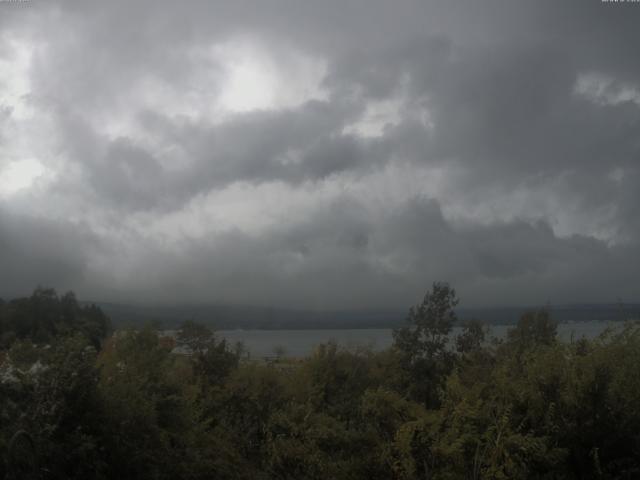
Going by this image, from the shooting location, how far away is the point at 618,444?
12008 millimetres

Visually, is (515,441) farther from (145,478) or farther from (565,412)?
(145,478)

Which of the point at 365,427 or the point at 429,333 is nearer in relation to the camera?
the point at 365,427

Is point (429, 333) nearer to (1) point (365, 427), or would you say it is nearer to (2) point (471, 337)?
(2) point (471, 337)

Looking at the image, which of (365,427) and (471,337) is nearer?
(365,427)

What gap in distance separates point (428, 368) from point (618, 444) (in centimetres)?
1918

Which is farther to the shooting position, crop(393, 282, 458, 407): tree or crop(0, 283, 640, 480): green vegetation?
crop(393, 282, 458, 407): tree

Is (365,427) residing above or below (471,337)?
below

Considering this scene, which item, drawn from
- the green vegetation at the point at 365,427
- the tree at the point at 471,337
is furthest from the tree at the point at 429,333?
the green vegetation at the point at 365,427

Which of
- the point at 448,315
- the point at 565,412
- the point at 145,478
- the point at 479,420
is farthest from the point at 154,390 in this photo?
the point at 448,315

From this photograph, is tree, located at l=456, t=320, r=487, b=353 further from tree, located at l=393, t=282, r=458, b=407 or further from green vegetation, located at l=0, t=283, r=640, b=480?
green vegetation, located at l=0, t=283, r=640, b=480

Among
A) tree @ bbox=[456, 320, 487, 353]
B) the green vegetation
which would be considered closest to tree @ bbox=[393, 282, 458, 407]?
tree @ bbox=[456, 320, 487, 353]

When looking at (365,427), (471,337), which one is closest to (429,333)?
(471,337)

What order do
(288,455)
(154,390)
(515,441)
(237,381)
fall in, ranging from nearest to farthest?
(515,441), (288,455), (154,390), (237,381)

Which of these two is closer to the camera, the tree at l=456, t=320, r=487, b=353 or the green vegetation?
the green vegetation
